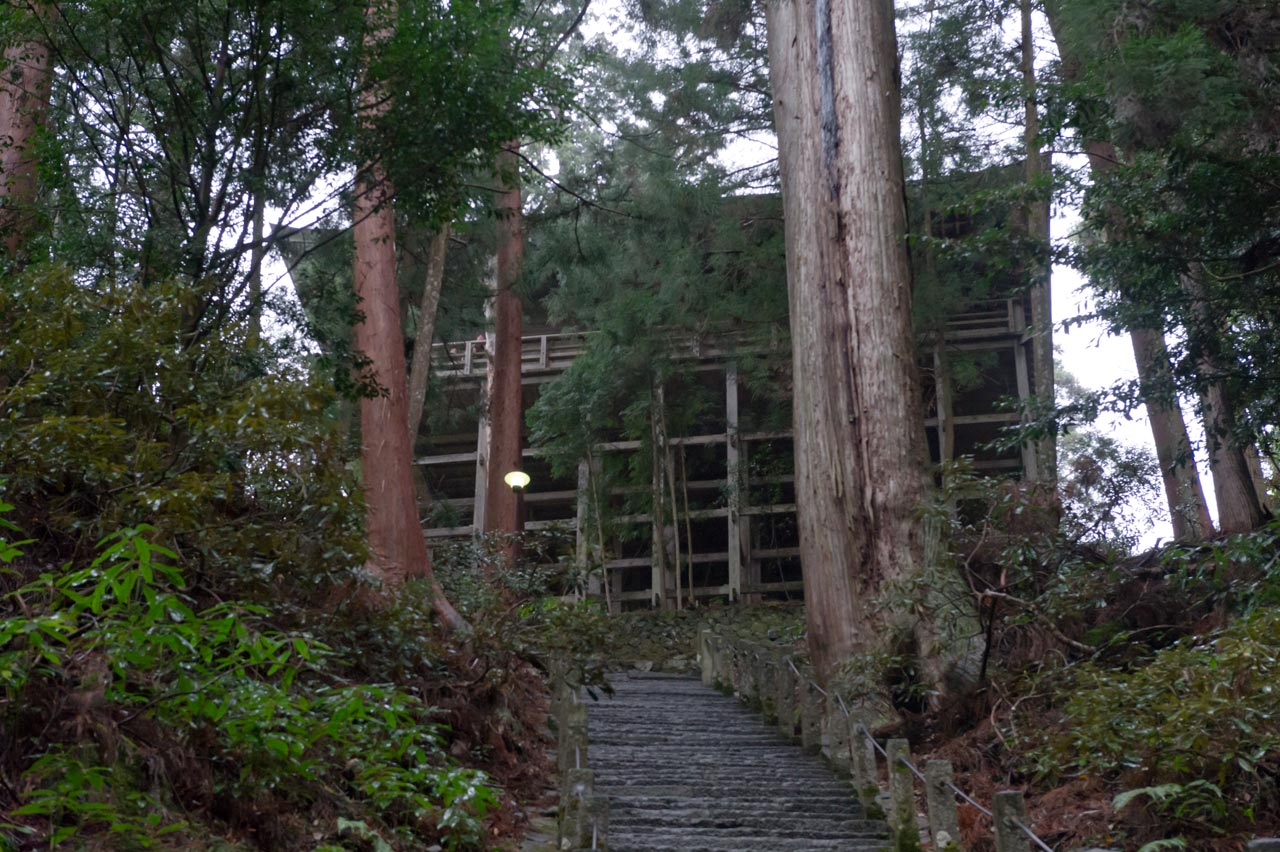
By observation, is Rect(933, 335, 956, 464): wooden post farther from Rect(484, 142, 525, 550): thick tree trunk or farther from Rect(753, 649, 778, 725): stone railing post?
Rect(753, 649, 778, 725): stone railing post

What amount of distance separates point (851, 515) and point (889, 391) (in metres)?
1.07

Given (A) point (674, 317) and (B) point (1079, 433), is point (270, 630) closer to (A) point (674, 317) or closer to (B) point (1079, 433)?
(A) point (674, 317)

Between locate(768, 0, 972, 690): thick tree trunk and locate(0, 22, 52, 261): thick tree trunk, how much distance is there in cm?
614

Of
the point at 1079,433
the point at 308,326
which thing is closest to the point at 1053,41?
the point at 308,326

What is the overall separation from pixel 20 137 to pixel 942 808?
895cm

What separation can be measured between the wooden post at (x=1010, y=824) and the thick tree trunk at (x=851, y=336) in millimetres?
3779

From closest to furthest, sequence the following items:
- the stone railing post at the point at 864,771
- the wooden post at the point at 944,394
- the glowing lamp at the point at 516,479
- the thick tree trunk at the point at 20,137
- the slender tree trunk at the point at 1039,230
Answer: the stone railing post at the point at 864,771, the thick tree trunk at the point at 20,137, the slender tree trunk at the point at 1039,230, the glowing lamp at the point at 516,479, the wooden post at the point at 944,394

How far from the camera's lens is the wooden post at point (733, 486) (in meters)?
18.7

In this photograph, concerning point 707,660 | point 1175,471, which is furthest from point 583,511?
point 1175,471

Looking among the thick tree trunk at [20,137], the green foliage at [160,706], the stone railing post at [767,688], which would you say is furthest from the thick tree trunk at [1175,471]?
the thick tree trunk at [20,137]

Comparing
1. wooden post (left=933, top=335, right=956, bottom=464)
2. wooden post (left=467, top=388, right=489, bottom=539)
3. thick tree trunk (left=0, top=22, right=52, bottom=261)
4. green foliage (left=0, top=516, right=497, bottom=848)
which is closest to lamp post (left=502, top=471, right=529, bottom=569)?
wooden post (left=467, top=388, right=489, bottom=539)

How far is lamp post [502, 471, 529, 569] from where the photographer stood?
14904 mm

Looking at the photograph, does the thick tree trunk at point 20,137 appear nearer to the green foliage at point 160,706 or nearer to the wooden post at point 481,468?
the green foliage at point 160,706

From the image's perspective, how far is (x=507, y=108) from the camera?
27.9 ft
